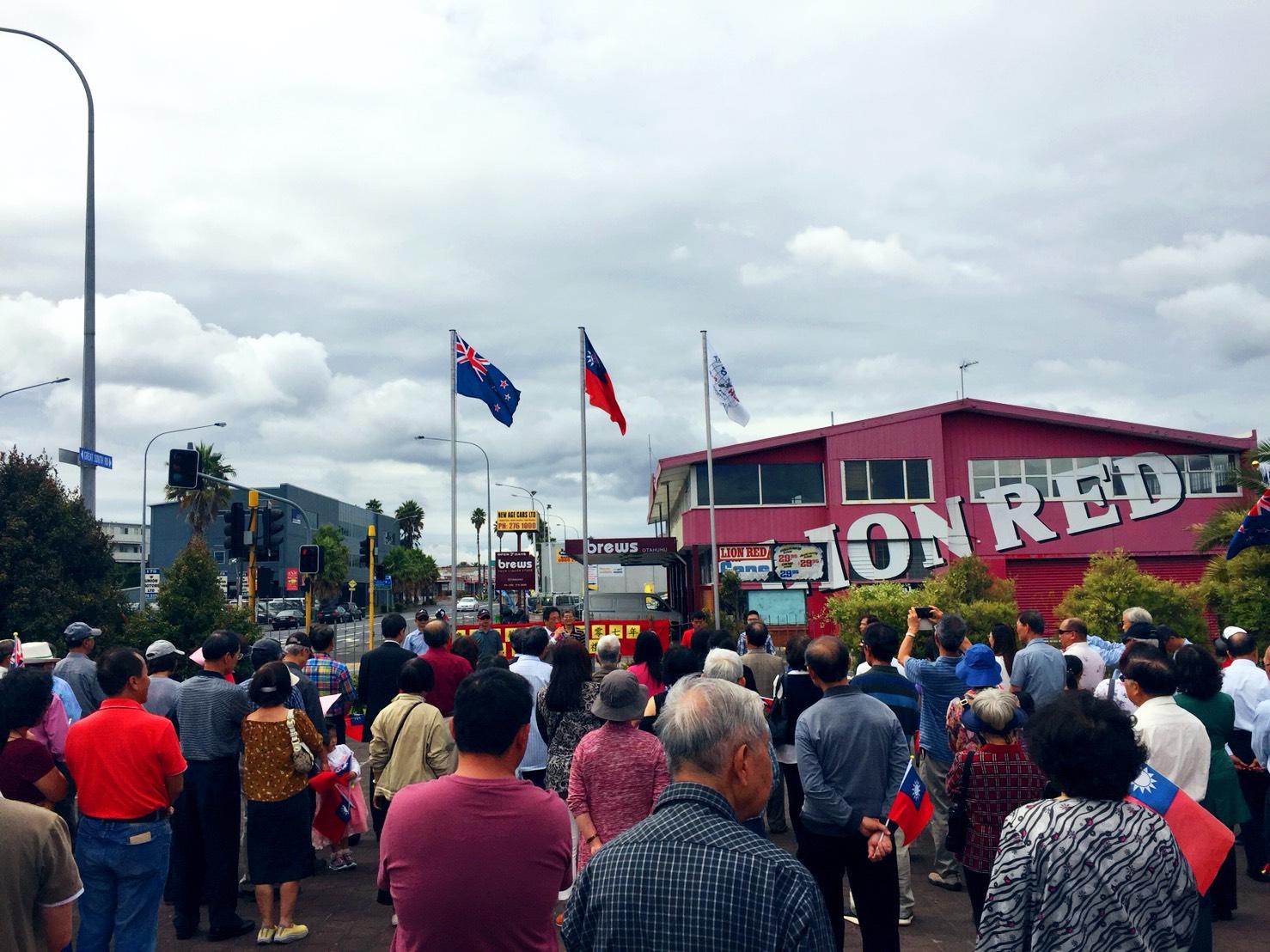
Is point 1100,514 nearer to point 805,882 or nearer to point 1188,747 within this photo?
point 1188,747

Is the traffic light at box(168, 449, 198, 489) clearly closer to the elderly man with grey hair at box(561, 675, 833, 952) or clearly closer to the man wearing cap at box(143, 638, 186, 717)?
the man wearing cap at box(143, 638, 186, 717)

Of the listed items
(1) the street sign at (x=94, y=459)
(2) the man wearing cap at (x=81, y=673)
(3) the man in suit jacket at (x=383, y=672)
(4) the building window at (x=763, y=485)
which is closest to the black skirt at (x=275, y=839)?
(3) the man in suit jacket at (x=383, y=672)

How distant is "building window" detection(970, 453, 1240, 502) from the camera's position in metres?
31.5

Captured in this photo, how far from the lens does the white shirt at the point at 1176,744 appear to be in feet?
16.7

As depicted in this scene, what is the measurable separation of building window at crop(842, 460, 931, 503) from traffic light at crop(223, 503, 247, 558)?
18497 mm

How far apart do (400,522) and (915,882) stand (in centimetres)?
11298

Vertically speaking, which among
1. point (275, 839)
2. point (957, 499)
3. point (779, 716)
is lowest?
point (275, 839)

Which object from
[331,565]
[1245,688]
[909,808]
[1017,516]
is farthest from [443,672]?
[331,565]

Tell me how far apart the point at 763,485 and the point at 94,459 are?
21153 mm

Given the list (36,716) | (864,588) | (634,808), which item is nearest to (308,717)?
(36,716)

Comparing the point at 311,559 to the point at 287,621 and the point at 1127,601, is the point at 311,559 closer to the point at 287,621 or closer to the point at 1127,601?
the point at 1127,601

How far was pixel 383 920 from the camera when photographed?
7.01m

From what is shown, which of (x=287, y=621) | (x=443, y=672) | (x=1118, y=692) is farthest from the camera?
(x=287, y=621)

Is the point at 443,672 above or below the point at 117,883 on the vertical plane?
above
